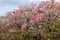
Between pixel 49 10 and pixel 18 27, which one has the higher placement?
pixel 49 10

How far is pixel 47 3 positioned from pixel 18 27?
286cm

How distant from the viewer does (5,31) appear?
18.0 m

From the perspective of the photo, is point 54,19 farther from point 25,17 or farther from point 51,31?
point 25,17

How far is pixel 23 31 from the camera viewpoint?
16.7 m

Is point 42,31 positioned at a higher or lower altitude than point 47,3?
lower

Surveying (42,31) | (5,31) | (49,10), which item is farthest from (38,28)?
(5,31)

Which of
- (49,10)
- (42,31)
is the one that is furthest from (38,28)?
(49,10)

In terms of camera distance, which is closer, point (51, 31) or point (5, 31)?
point (51, 31)

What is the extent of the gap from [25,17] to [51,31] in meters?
2.33

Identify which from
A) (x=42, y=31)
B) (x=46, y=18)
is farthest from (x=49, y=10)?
(x=42, y=31)

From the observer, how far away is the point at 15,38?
16.8 m

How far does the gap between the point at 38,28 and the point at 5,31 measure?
3.08m

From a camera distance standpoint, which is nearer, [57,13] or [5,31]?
[57,13]

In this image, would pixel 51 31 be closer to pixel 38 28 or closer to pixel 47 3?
pixel 38 28
